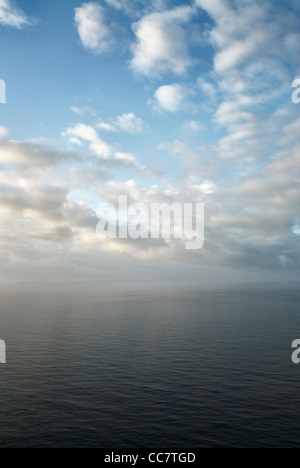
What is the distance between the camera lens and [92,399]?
6656 cm

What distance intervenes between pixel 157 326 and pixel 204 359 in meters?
62.5

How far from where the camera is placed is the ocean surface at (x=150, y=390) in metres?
52.2

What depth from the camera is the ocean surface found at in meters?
52.2

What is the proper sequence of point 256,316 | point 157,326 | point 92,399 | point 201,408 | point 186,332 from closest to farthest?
point 201,408, point 92,399, point 186,332, point 157,326, point 256,316

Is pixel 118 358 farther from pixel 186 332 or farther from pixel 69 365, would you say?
pixel 186 332

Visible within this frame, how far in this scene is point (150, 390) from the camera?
70938 millimetres

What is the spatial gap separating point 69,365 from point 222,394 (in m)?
48.2

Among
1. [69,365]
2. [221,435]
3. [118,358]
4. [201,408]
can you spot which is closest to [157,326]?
[118,358]

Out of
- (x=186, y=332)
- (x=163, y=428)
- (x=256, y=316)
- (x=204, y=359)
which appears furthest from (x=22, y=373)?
(x=256, y=316)

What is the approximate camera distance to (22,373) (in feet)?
276

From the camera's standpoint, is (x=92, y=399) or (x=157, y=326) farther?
(x=157, y=326)
